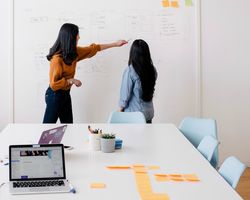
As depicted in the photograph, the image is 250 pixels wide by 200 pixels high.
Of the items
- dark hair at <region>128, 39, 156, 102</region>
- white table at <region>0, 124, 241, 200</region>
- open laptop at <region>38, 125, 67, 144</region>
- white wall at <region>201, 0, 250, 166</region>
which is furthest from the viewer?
white wall at <region>201, 0, 250, 166</region>

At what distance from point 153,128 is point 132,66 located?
863 millimetres

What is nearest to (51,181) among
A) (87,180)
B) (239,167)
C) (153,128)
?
(87,180)

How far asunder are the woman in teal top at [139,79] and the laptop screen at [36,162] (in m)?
2.07

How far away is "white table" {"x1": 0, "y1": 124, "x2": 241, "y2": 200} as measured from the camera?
1863 millimetres

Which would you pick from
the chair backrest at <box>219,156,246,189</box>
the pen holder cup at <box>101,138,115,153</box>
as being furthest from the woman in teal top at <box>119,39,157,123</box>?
the chair backrest at <box>219,156,246,189</box>

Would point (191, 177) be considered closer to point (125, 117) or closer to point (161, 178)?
point (161, 178)

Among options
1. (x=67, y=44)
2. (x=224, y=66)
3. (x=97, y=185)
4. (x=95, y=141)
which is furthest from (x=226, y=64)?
Answer: (x=97, y=185)

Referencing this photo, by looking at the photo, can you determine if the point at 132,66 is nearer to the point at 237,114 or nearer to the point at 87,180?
the point at 237,114

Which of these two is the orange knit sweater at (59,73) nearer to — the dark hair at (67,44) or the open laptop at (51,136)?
the dark hair at (67,44)

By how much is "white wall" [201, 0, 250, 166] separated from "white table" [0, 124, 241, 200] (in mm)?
1588

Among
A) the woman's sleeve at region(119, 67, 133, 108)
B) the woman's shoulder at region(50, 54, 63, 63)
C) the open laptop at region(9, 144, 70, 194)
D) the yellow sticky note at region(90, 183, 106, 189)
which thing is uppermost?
the woman's shoulder at region(50, 54, 63, 63)

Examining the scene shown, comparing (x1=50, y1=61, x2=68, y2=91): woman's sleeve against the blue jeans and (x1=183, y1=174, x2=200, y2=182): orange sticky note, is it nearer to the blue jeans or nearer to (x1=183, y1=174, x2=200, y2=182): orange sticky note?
the blue jeans

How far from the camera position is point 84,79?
15.8 ft

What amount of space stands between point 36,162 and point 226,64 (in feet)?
10.9
